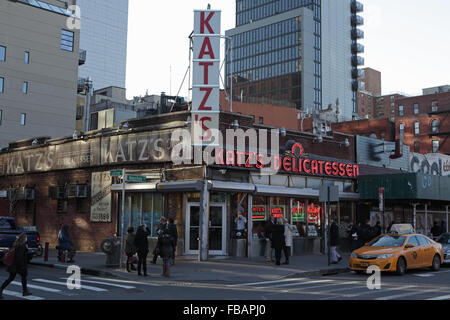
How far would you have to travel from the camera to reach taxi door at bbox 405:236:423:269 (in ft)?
57.0

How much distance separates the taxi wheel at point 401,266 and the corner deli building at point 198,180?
7.48 metres

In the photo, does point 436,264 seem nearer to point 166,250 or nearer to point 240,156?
point 240,156

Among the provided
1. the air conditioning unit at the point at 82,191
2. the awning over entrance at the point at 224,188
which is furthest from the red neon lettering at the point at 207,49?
the air conditioning unit at the point at 82,191

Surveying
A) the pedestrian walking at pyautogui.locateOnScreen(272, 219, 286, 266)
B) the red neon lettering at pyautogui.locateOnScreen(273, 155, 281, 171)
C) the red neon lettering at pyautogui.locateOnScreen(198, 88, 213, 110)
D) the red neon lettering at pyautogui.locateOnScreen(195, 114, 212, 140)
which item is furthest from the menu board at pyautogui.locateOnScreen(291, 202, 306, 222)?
the red neon lettering at pyautogui.locateOnScreen(198, 88, 213, 110)

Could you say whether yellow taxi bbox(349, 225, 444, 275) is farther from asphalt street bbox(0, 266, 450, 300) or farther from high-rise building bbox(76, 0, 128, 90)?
high-rise building bbox(76, 0, 128, 90)

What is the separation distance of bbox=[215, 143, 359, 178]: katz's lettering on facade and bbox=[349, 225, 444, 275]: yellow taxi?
6.95 metres

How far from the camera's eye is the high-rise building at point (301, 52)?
117 metres

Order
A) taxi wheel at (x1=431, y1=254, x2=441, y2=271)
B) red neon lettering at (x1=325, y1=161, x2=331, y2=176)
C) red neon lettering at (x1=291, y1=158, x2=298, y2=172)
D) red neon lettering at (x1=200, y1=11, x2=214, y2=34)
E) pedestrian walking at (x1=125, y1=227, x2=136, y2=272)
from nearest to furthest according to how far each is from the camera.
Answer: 1. pedestrian walking at (x1=125, y1=227, x2=136, y2=272)
2. taxi wheel at (x1=431, y1=254, x2=441, y2=271)
3. red neon lettering at (x1=200, y1=11, x2=214, y2=34)
4. red neon lettering at (x1=291, y1=158, x2=298, y2=172)
5. red neon lettering at (x1=325, y1=161, x2=331, y2=176)

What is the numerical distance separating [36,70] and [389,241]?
4128cm

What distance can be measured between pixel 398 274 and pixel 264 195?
838cm

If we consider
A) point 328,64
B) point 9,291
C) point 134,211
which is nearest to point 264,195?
point 134,211

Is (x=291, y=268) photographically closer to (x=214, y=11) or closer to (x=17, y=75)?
(x=214, y=11)

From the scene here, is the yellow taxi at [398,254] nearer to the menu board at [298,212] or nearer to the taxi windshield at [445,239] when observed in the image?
the taxi windshield at [445,239]

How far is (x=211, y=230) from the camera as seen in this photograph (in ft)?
73.1
